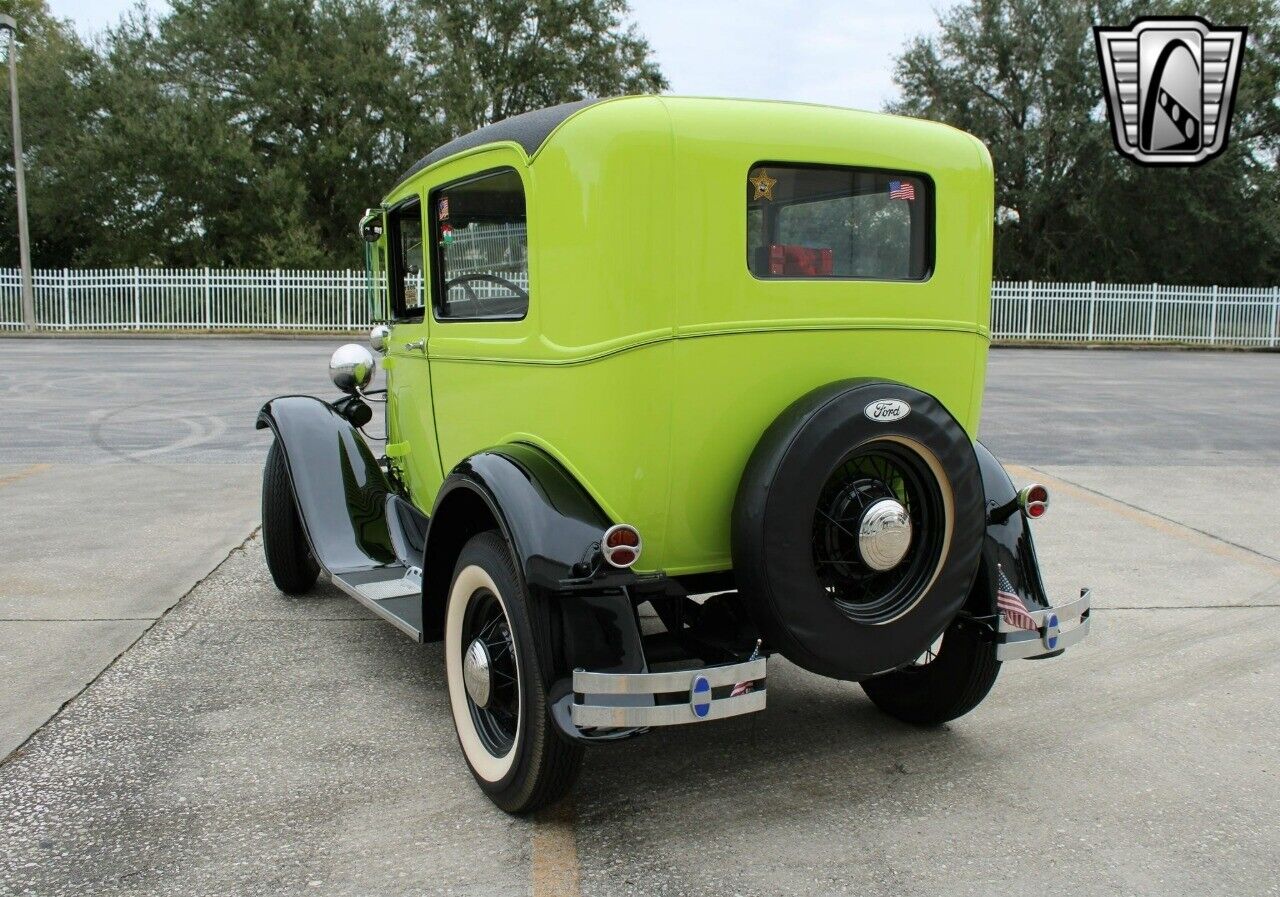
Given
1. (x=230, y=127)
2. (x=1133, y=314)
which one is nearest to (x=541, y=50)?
(x=230, y=127)

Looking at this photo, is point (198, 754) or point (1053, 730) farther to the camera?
point (1053, 730)

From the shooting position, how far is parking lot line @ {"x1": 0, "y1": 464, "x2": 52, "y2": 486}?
25.5 feet

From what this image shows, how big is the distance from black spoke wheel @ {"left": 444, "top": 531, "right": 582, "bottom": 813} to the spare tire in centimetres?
61

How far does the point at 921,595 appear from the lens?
10.2ft

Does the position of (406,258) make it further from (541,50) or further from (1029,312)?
(541,50)

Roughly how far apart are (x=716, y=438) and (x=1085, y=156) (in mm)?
32481

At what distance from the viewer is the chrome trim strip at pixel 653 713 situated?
270 cm

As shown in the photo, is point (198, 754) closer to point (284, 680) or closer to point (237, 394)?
point (284, 680)

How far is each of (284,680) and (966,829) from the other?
2528 millimetres

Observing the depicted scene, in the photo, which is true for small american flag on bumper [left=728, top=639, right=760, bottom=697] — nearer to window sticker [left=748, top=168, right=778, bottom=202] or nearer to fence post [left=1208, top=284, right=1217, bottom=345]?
window sticker [left=748, top=168, right=778, bottom=202]

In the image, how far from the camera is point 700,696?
277 centimetres

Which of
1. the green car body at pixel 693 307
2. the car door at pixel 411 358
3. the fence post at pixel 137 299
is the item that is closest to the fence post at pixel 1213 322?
the fence post at pixel 137 299

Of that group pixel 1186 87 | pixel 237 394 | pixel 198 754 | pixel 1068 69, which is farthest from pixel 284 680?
pixel 1068 69

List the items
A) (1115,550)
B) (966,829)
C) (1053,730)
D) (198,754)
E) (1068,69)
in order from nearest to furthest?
(966,829) → (198,754) → (1053,730) → (1115,550) → (1068,69)
